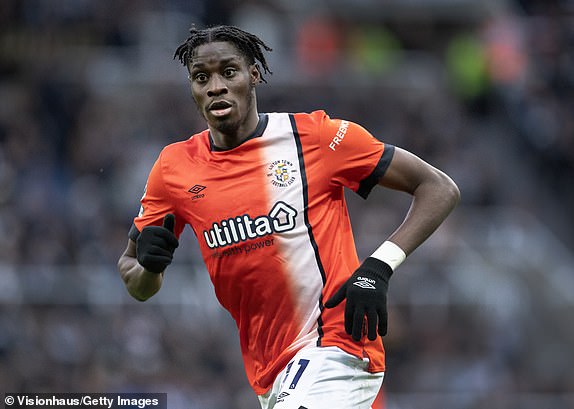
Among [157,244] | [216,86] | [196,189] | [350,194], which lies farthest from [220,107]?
[350,194]

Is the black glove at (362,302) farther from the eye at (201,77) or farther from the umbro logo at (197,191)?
the eye at (201,77)

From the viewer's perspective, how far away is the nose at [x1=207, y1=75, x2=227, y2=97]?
6.45m

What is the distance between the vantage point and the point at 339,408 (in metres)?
6.16

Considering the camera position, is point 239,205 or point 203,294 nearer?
point 239,205

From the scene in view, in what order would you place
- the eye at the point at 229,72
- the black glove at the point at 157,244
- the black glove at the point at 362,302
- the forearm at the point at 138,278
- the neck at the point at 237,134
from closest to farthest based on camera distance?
the black glove at the point at 362,302, the black glove at the point at 157,244, the eye at the point at 229,72, the neck at the point at 237,134, the forearm at the point at 138,278

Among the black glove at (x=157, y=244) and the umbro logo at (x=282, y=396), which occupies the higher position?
the black glove at (x=157, y=244)

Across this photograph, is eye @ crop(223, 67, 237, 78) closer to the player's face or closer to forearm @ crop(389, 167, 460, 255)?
the player's face

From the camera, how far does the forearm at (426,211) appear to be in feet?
21.2

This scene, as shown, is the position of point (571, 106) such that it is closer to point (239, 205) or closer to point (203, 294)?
point (203, 294)

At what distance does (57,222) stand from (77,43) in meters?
4.32

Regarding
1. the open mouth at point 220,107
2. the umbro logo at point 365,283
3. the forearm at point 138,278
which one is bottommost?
the forearm at point 138,278

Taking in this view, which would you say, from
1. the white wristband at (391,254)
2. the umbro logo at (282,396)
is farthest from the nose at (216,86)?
the umbro logo at (282,396)

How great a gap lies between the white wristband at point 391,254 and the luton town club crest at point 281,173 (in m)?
0.60

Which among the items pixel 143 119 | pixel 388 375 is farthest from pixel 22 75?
pixel 388 375
